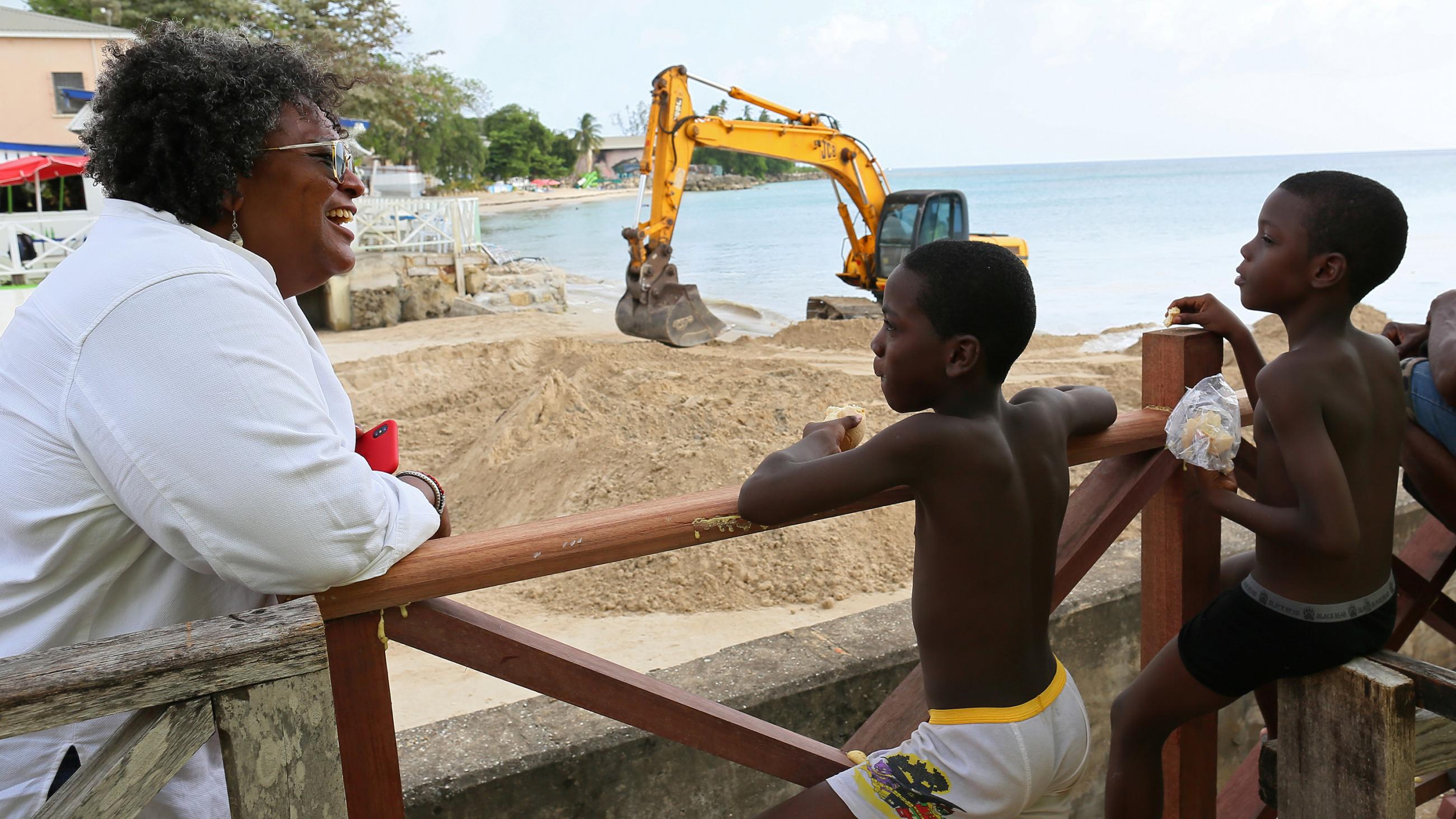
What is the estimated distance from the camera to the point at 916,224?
43.8 feet

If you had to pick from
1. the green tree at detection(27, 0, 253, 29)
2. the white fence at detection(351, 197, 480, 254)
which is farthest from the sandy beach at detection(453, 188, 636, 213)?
the white fence at detection(351, 197, 480, 254)

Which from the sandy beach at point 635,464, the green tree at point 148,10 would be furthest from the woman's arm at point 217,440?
the green tree at point 148,10

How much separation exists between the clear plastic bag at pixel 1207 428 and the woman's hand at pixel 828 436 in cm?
66

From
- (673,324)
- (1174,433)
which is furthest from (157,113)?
(673,324)

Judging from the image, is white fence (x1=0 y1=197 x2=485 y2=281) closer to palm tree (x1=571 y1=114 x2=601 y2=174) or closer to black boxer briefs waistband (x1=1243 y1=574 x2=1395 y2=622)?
black boxer briefs waistband (x1=1243 y1=574 x2=1395 y2=622)

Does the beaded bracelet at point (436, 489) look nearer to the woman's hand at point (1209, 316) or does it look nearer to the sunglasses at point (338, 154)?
the sunglasses at point (338, 154)

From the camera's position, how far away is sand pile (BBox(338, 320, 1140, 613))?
5.54 metres

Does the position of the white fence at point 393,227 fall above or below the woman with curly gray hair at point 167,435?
above

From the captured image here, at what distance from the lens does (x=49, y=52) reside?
2542cm

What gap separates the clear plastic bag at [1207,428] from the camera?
2018mm

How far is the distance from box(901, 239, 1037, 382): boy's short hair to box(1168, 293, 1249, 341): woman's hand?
0.69 m

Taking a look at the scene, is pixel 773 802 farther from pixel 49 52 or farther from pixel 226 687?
pixel 49 52

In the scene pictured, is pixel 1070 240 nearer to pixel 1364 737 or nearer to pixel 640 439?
pixel 640 439

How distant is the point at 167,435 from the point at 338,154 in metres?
0.68
